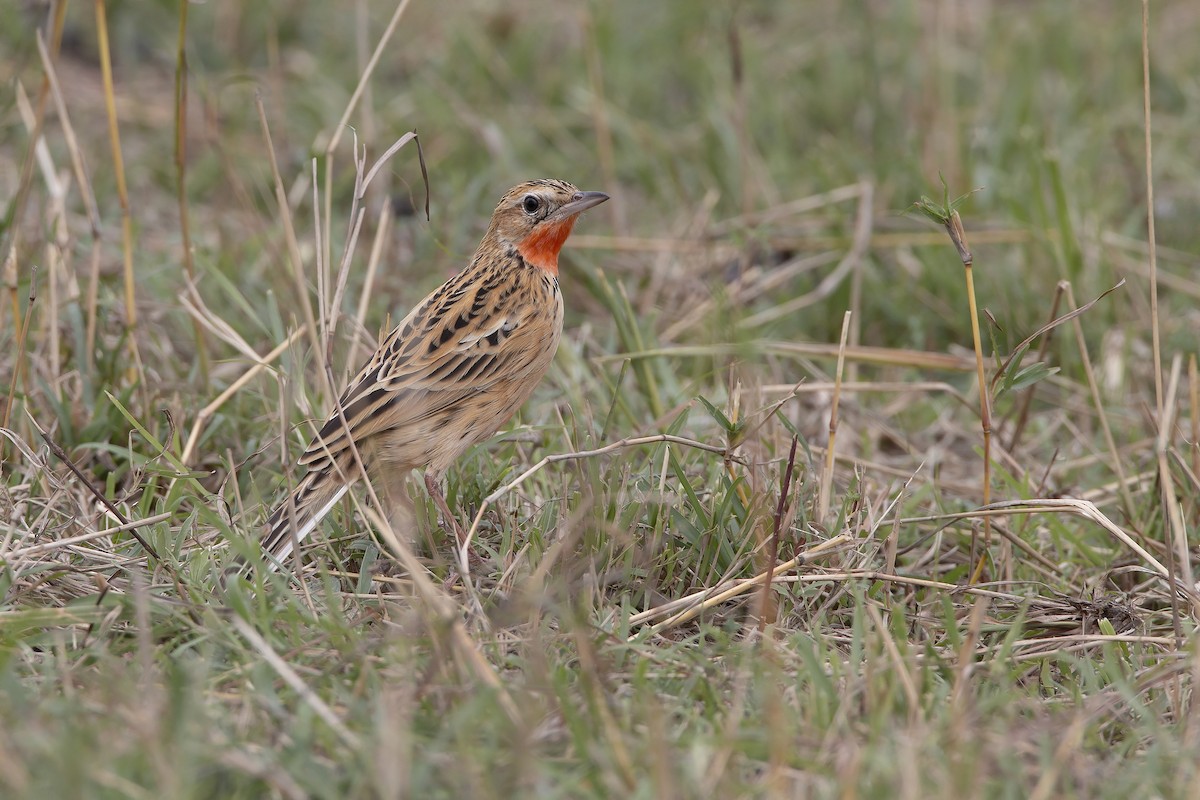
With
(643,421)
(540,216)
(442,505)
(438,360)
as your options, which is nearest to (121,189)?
(438,360)

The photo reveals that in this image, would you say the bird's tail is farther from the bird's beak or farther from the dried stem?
the bird's beak

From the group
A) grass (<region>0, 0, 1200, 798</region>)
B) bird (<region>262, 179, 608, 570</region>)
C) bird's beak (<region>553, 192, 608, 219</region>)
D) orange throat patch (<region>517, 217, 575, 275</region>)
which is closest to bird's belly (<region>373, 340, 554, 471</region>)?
bird (<region>262, 179, 608, 570</region>)

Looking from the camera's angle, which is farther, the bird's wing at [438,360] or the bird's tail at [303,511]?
the bird's wing at [438,360]

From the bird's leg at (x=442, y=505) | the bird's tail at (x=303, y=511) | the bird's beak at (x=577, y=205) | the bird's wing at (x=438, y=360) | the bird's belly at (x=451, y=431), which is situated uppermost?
the bird's beak at (x=577, y=205)

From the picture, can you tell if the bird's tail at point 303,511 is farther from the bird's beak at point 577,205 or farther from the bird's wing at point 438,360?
the bird's beak at point 577,205

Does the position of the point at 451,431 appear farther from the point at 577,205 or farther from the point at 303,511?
the point at 577,205

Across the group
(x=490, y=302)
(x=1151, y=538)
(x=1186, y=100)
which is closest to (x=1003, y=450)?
(x=1151, y=538)

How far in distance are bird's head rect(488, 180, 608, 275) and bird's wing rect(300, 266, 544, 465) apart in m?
0.24

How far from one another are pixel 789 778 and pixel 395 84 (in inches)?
286

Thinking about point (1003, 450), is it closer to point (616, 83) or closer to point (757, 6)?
point (616, 83)

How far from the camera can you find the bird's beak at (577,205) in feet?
18.5

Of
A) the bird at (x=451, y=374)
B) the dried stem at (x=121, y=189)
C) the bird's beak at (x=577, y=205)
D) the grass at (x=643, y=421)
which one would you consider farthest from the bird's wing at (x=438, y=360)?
the dried stem at (x=121, y=189)

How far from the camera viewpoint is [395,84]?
9.79 m

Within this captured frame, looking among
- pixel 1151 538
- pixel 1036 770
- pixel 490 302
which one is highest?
pixel 490 302
